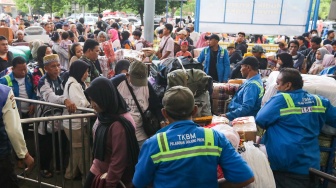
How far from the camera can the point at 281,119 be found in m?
3.23

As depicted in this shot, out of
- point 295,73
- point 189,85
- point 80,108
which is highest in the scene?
point 295,73

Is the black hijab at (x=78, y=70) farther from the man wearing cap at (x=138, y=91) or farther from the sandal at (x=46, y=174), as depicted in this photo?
the sandal at (x=46, y=174)

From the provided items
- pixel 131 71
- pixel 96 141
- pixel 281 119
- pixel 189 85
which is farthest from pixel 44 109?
pixel 281 119

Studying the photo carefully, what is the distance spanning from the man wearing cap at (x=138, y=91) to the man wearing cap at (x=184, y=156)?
1559mm

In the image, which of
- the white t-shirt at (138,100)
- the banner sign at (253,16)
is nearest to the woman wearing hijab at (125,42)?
the banner sign at (253,16)

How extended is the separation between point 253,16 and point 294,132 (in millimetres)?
8808

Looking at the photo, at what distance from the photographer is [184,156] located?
6.75 feet

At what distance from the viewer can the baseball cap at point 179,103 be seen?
7.04 feet

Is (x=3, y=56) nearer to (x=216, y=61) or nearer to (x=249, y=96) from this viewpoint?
(x=216, y=61)

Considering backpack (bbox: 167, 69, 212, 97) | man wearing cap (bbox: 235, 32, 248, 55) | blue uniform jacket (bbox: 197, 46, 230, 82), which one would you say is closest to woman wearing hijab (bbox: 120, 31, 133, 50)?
blue uniform jacket (bbox: 197, 46, 230, 82)

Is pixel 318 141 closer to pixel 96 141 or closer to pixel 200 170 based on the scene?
pixel 200 170

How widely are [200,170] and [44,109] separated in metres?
2.96

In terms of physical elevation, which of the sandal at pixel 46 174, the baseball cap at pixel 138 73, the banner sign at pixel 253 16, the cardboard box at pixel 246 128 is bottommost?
the sandal at pixel 46 174

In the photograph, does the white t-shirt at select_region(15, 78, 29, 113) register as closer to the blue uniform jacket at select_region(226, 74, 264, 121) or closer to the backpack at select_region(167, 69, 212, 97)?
the backpack at select_region(167, 69, 212, 97)
